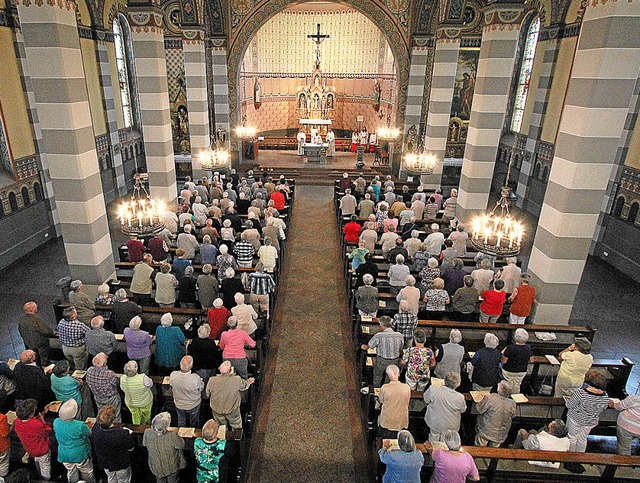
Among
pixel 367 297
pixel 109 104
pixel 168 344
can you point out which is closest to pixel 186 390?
pixel 168 344

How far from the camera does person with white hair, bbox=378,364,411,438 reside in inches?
204

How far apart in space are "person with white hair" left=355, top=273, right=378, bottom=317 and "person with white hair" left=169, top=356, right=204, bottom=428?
3.16m

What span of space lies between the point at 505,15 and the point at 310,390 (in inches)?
374

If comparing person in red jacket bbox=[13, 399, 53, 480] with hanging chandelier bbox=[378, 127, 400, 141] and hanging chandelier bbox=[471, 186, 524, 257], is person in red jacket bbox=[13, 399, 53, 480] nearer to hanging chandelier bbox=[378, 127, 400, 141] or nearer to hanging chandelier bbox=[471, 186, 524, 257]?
hanging chandelier bbox=[471, 186, 524, 257]

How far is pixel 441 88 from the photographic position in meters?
15.1

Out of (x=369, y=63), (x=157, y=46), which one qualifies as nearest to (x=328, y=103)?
(x=369, y=63)

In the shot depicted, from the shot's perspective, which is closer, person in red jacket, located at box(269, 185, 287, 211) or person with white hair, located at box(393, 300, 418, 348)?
person with white hair, located at box(393, 300, 418, 348)

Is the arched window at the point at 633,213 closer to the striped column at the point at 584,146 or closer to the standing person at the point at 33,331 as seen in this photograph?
the striped column at the point at 584,146

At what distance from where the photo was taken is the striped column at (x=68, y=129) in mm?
7289

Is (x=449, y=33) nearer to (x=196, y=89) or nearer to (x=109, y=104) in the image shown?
(x=196, y=89)

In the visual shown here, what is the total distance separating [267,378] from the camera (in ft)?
23.9

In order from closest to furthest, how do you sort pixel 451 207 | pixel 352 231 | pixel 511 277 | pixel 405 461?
pixel 405 461
pixel 511 277
pixel 352 231
pixel 451 207

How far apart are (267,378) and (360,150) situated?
48.9ft

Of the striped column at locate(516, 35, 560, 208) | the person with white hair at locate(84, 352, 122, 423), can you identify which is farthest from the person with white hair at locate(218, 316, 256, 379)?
the striped column at locate(516, 35, 560, 208)
